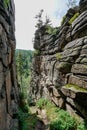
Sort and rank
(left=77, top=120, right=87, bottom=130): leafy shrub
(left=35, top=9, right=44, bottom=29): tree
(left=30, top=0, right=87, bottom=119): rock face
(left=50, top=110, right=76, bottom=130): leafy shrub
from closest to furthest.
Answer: (left=77, top=120, right=87, bottom=130): leafy shrub, (left=30, top=0, right=87, bottom=119): rock face, (left=50, top=110, right=76, bottom=130): leafy shrub, (left=35, top=9, right=44, bottom=29): tree

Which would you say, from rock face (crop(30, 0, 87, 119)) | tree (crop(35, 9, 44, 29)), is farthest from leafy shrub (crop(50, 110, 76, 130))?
tree (crop(35, 9, 44, 29))

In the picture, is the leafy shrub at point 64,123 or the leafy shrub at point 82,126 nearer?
the leafy shrub at point 82,126

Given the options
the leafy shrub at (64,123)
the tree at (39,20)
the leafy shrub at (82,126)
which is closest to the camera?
the leafy shrub at (82,126)

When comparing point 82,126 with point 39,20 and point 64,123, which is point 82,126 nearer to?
point 64,123

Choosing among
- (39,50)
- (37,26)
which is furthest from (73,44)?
(37,26)

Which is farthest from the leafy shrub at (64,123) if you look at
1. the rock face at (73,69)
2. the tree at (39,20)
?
the tree at (39,20)

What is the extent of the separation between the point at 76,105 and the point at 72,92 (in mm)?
1751

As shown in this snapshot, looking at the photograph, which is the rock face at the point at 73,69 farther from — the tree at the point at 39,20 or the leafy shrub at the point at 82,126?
the tree at the point at 39,20

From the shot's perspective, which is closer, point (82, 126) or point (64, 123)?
point (82, 126)

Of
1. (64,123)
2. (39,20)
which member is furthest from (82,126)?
(39,20)

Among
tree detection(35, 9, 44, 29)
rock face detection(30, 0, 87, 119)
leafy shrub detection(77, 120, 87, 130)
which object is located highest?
tree detection(35, 9, 44, 29)

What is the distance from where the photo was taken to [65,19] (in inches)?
990

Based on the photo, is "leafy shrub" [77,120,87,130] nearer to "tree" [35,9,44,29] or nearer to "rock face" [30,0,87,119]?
"rock face" [30,0,87,119]

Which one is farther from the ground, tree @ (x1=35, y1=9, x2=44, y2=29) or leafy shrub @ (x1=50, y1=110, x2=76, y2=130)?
tree @ (x1=35, y1=9, x2=44, y2=29)
